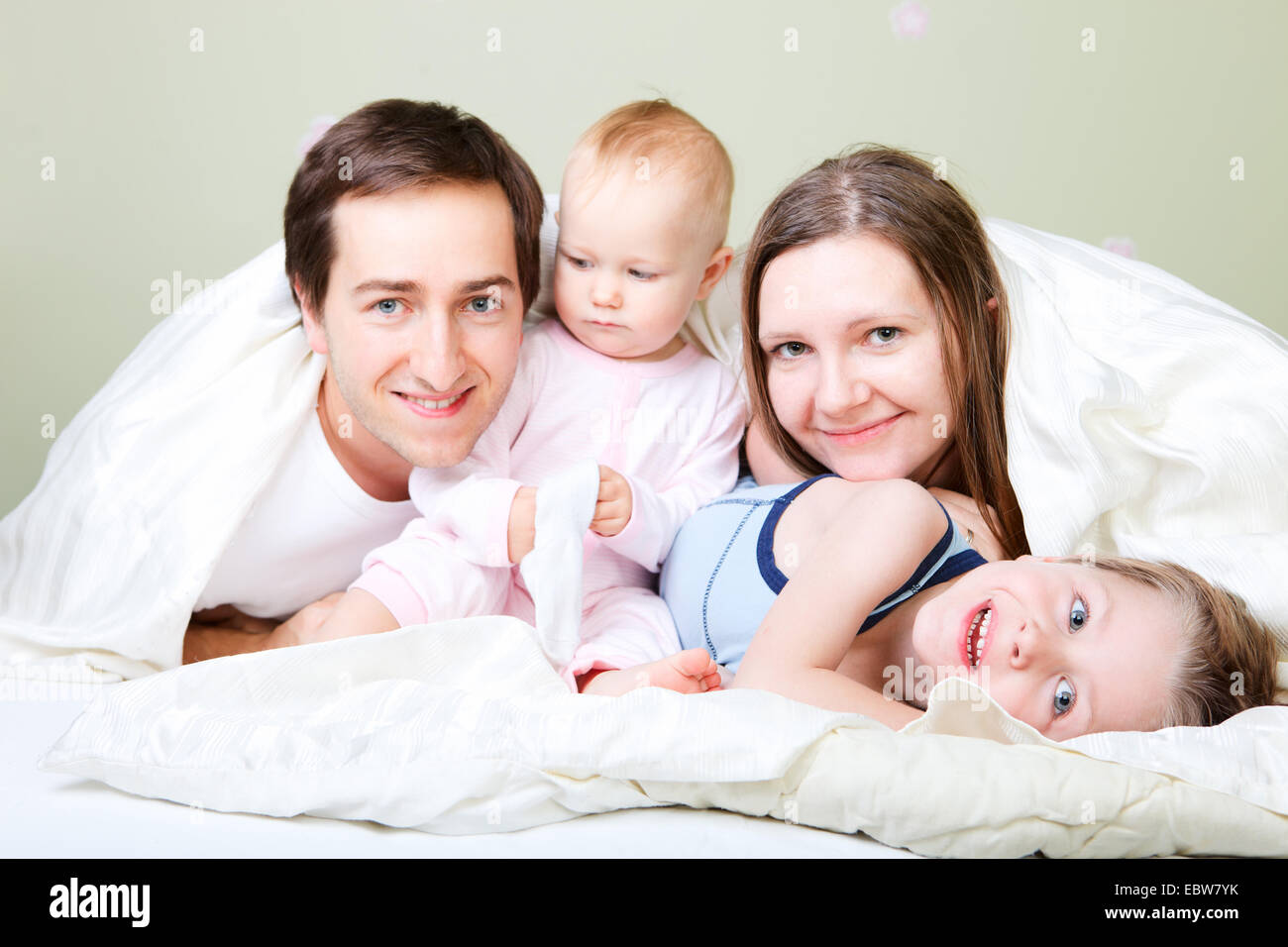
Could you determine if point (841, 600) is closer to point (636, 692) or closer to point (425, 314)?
point (636, 692)

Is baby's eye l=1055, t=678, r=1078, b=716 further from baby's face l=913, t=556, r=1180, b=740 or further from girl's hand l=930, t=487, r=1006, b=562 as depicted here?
girl's hand l=930, t=487, r=1006, b=562

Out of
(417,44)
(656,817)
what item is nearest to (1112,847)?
(656,817)

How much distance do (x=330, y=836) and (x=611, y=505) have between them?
556 mm

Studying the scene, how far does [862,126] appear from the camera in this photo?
7.36 ft

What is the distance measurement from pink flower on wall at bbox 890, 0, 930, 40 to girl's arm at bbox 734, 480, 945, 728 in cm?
133

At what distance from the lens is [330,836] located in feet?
2.78

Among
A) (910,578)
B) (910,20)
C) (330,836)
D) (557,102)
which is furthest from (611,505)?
(910,20)

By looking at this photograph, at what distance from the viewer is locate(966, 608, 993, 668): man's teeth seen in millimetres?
1094

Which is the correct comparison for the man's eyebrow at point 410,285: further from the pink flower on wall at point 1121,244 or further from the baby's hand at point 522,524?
the pink flower on wall at point 1121,244

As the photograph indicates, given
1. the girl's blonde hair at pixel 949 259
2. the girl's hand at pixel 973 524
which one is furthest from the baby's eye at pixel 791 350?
the girl's hand at pixel 973 524

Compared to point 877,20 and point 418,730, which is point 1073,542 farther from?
point 877,20

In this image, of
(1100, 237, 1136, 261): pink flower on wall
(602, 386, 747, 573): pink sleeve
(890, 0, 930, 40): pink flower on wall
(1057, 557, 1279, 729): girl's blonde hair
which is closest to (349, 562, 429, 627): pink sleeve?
(602, 386, 747, 573): pink sleeve

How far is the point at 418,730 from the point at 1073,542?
30.3 inches

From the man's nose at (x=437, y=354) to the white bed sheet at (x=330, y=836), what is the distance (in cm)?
55
